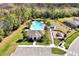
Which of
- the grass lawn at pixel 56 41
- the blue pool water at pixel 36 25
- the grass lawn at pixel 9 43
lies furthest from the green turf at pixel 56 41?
the grass lawn at pixel 9 43

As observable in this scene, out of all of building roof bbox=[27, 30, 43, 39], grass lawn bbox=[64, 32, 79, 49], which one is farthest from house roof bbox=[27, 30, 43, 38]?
grass lawn bbox=[64, 32, 79, 49]

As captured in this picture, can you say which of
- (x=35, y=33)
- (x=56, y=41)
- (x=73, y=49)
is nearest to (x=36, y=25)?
(x=35, y=33)

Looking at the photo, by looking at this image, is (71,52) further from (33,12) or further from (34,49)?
(33,12)

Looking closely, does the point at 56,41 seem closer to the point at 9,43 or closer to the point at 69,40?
the point at 69,40

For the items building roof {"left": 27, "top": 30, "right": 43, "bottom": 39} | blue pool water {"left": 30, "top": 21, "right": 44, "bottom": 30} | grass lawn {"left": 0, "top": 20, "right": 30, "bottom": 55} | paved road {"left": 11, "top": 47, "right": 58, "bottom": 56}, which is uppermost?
blue pool water {"left": 30, "top": 21, "right": 44, "bottom": 30}

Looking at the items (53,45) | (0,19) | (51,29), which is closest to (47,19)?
(51,29)

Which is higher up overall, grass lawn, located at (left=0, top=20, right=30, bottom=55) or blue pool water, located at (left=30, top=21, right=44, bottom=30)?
blue pool water, located at (left=30, top=21, right=44, bottom=30)

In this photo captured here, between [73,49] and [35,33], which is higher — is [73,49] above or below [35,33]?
below

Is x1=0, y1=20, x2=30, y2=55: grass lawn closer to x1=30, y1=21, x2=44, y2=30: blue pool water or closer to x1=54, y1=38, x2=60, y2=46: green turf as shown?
x1=30, y1=21, x2=44, y2=30: blue pool water
